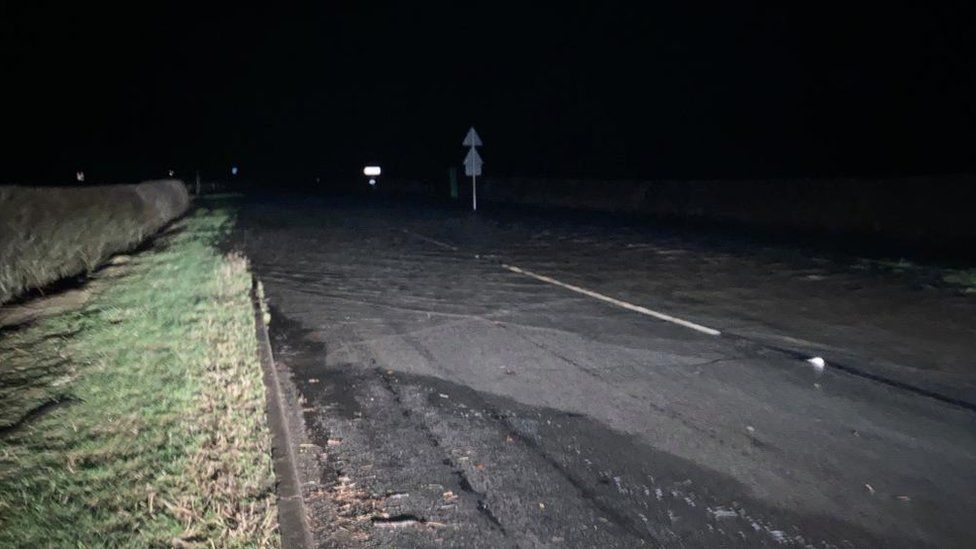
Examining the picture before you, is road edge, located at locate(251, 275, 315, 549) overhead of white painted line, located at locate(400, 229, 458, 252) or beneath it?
beneath

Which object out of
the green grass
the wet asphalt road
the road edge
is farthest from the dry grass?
the road edge

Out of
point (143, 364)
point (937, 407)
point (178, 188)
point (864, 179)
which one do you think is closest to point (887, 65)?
point (864, 179)

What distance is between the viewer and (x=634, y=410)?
5.75m

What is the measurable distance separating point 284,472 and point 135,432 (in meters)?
1.33

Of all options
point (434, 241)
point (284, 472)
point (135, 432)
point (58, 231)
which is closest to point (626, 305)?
point (284, 472)

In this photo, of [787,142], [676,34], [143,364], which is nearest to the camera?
[143,364]

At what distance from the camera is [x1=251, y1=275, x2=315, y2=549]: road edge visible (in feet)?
12.2

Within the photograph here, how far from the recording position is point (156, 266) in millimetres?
12844

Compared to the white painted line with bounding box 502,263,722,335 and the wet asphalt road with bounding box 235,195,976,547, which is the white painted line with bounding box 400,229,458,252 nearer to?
the white painted line with bounding box 502,263,722,335

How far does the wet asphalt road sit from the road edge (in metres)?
0.13

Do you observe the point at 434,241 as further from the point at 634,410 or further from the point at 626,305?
the point at 634,410

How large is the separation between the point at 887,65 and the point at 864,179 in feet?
26.4

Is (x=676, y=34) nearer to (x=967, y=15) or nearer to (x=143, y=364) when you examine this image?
(x=967, y=15)

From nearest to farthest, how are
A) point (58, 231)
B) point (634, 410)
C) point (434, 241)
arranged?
point (634, 410) < point (58, 231) < point (434, 241)
